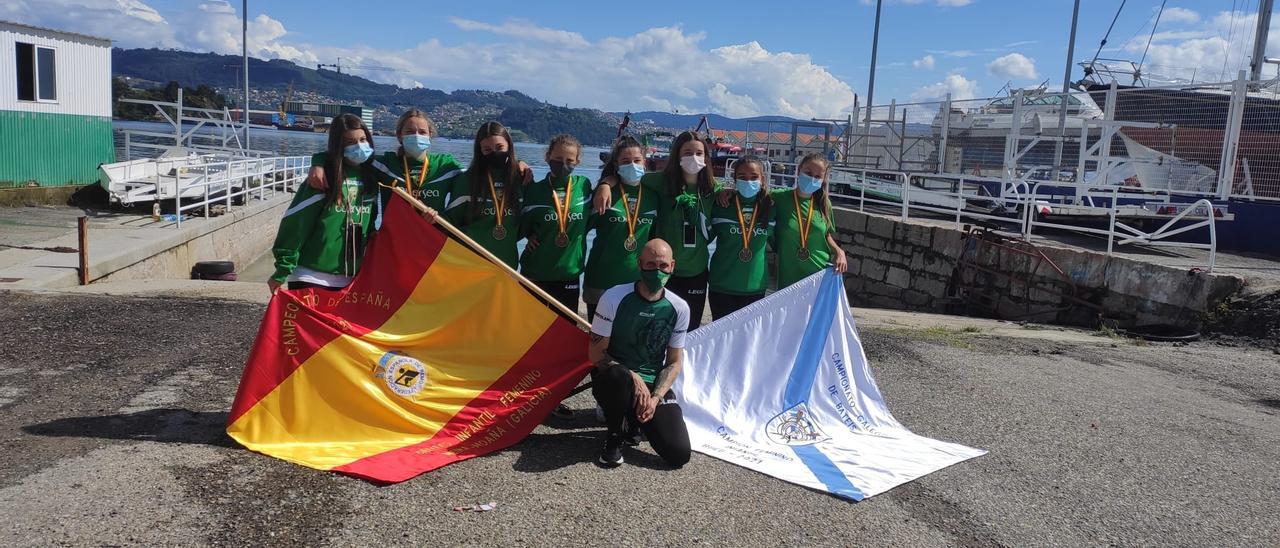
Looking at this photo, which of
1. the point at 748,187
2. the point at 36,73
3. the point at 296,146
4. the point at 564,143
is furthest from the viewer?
the point at 296,146

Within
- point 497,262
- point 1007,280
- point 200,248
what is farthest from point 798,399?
point 200,248

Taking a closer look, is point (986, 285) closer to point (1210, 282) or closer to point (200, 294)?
point (1210, 282)

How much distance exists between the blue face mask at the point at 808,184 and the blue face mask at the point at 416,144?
2566 millimetres

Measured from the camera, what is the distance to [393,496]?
14.4 feet

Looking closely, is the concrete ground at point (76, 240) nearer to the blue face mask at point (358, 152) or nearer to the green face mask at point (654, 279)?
the blue face mask at point (358, 152)

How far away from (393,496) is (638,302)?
168cm

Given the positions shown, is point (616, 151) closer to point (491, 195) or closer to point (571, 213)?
point (571, 213)

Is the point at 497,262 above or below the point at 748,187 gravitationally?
below

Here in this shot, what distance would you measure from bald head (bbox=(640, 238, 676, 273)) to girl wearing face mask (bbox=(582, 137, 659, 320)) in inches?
28.6

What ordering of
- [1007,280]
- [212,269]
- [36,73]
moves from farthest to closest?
1. [36,73]
2. [212,269]
3. [1007,280]

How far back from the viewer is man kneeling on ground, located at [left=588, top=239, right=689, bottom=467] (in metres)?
4.95

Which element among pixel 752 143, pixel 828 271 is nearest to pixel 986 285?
pixel 828 271

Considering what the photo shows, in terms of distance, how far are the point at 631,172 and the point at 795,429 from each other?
78.1 inches

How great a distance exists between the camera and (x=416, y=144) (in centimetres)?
547
